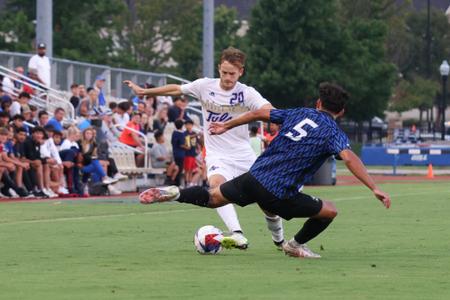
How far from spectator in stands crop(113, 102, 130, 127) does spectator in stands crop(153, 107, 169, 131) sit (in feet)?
2.50

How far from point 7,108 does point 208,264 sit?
16552 millimetres

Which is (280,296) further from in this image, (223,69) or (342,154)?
(223,69)

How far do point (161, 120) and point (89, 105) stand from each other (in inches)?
101

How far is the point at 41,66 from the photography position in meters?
32.3

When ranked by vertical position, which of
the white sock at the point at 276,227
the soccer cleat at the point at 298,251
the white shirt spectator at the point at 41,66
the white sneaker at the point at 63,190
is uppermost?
the white shirt spectator at the point at 41,66

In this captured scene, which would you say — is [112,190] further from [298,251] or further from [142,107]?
[298,251]

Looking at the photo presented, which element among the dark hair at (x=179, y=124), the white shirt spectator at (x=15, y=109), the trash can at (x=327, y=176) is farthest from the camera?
the trash can at (x=327, y=176)

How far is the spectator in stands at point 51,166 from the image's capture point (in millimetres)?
27172

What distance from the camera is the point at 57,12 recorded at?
203ft

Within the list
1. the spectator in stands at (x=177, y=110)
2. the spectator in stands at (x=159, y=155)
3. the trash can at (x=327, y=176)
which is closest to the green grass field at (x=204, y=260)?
the spectator in stands at (x=159, y=155)

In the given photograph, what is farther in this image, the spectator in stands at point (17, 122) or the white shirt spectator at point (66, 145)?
the white shirt spectator at point (66, 145)

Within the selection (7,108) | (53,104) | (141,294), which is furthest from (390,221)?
(53,104)

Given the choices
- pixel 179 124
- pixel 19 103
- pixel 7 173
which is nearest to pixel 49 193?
pixel 7 173

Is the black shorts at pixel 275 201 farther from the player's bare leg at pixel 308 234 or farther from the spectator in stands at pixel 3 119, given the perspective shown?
the spectator in stands at pixel 3 119
